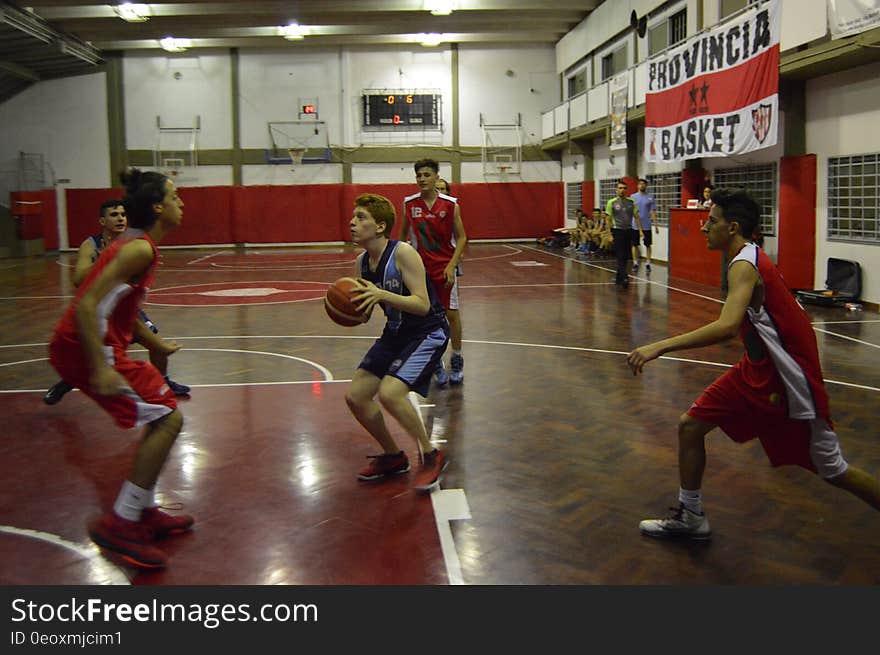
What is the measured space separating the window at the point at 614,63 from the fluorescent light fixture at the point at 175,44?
1328 cm

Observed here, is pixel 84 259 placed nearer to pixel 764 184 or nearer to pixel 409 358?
pixel 409 358

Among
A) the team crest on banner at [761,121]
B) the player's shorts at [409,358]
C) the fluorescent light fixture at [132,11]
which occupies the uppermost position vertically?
the fluorescent light fixture at [132,11]

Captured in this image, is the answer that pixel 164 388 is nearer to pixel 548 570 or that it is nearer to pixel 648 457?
pixel 548 570

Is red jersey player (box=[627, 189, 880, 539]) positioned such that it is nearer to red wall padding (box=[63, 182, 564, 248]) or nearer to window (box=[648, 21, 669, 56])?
window (box=[648, 21, 669, 56])

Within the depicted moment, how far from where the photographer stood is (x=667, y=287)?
563 inches

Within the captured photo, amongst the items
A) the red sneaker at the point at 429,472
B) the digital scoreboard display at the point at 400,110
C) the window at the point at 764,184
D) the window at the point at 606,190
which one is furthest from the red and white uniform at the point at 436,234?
the digital scoreboard display at the point at 400,110

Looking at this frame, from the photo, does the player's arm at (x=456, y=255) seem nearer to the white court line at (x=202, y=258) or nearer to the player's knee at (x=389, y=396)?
the player's knee at (x=389, y=396)

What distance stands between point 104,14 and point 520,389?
829 inches

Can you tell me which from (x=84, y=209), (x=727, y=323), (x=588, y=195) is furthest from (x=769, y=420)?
(x=84, y=209)

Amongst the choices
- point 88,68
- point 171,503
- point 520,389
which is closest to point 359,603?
point 171,503

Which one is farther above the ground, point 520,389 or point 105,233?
point 105,233

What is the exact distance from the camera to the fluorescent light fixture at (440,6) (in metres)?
→ 22.9

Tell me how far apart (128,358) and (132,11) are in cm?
2199

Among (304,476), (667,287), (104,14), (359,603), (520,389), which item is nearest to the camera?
(359,603)
